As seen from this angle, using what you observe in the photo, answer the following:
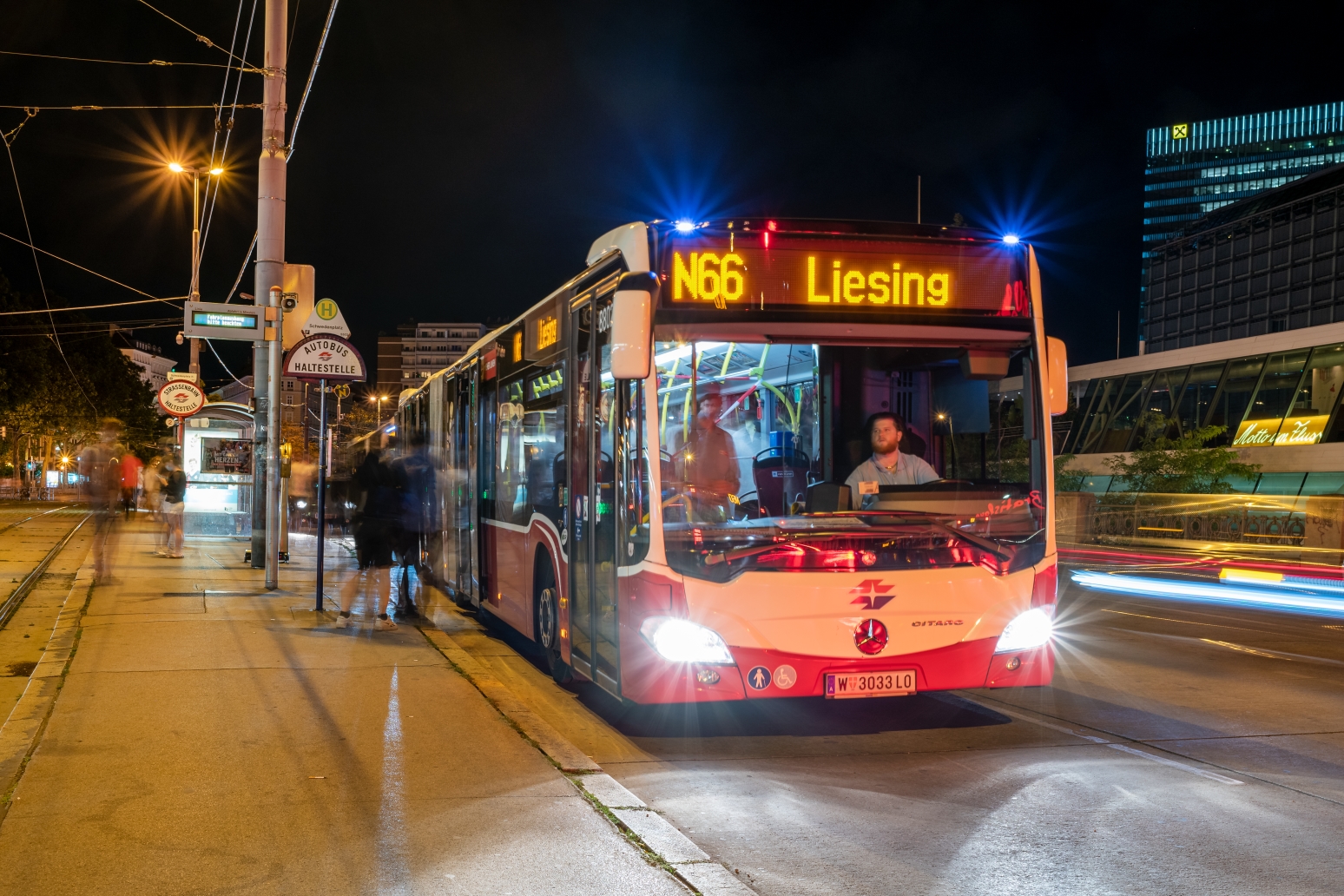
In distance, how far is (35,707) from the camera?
24.3ft

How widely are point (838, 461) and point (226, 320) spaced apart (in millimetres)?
9532

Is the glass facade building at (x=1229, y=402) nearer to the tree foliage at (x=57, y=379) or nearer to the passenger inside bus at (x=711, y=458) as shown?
the passenger inside bus at (x=711, y=458)

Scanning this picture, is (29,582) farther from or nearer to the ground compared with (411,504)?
nearer to the ground

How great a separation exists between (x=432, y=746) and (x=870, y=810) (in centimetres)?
243

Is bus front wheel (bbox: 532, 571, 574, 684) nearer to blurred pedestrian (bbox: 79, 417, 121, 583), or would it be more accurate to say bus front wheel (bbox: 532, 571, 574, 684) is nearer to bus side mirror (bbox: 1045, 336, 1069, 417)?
bus side mirror (bbox: 1045, 336, 1069, 417)

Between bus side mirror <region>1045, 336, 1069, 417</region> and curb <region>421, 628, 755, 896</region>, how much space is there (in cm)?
340

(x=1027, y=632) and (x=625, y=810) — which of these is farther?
(x=1027, y=632)

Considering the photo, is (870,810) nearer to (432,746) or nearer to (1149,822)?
(1149,822)

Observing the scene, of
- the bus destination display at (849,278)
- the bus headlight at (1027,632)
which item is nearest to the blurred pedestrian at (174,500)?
the bus destination display at (849,278)

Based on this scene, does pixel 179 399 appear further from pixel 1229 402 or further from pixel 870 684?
pixel 1229 402

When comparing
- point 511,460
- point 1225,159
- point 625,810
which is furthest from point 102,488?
point 1225,159

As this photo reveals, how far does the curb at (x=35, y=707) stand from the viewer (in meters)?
5.95

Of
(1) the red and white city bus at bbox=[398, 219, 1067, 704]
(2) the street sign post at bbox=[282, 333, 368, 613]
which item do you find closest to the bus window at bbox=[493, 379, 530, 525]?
(1) the red and white city bus at bbox=[398, 219, 1067, 704]

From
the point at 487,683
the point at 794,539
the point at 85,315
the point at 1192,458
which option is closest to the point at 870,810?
the point at 794,539
